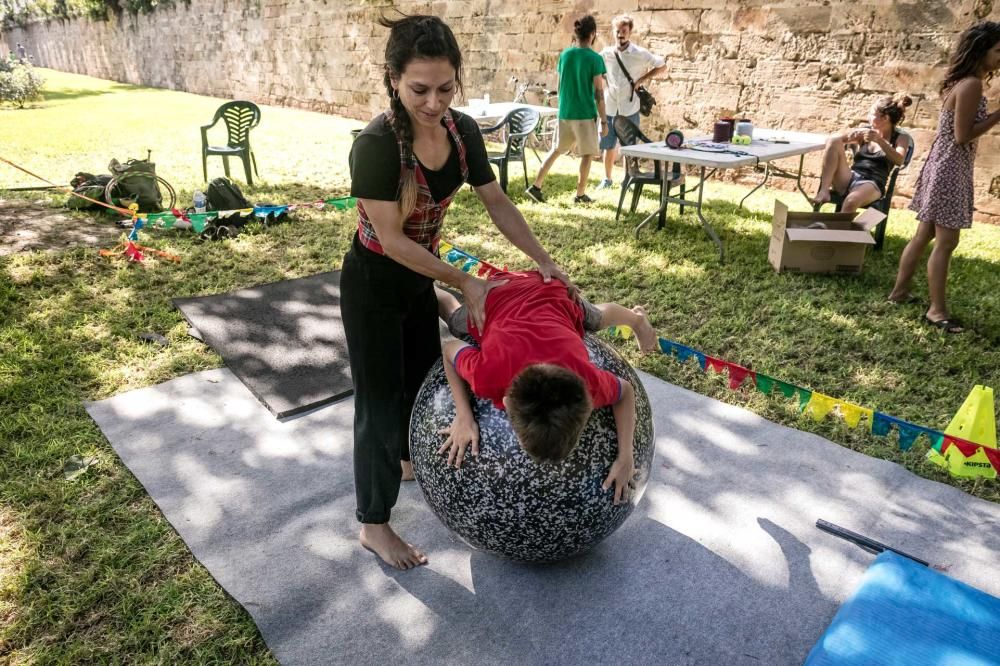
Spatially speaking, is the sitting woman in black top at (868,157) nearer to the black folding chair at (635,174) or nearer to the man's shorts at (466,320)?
the black folding chair at (635,174)

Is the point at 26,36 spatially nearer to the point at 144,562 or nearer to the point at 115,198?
the point at 115,198

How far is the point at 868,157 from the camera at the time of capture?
23.5 ft

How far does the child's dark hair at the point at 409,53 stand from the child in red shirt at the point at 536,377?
0.54 metres

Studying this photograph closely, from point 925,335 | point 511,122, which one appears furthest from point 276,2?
point 925,335

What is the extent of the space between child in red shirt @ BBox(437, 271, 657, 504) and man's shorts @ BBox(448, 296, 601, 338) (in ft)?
0.22

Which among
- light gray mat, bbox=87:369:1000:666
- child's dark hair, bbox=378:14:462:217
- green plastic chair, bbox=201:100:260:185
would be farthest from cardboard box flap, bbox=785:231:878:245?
green plastic chair, bbox=201:100:260:185

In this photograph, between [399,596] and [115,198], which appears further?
[115,198]

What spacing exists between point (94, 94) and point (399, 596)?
2729cm

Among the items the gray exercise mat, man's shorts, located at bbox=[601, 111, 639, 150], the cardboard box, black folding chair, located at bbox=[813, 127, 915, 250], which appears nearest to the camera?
the gray exercise mat

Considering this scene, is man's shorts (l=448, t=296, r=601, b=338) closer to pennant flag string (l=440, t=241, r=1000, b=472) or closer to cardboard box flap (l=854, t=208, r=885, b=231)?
pennant flag string (l=440, t=241, r=1000, b=472)

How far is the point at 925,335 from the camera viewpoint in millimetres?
5203

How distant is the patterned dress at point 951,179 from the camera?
4.98 metres

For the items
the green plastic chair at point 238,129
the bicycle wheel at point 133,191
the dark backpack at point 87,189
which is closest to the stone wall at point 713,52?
the green plastic chair at point 238,129

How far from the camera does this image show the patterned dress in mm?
4980
